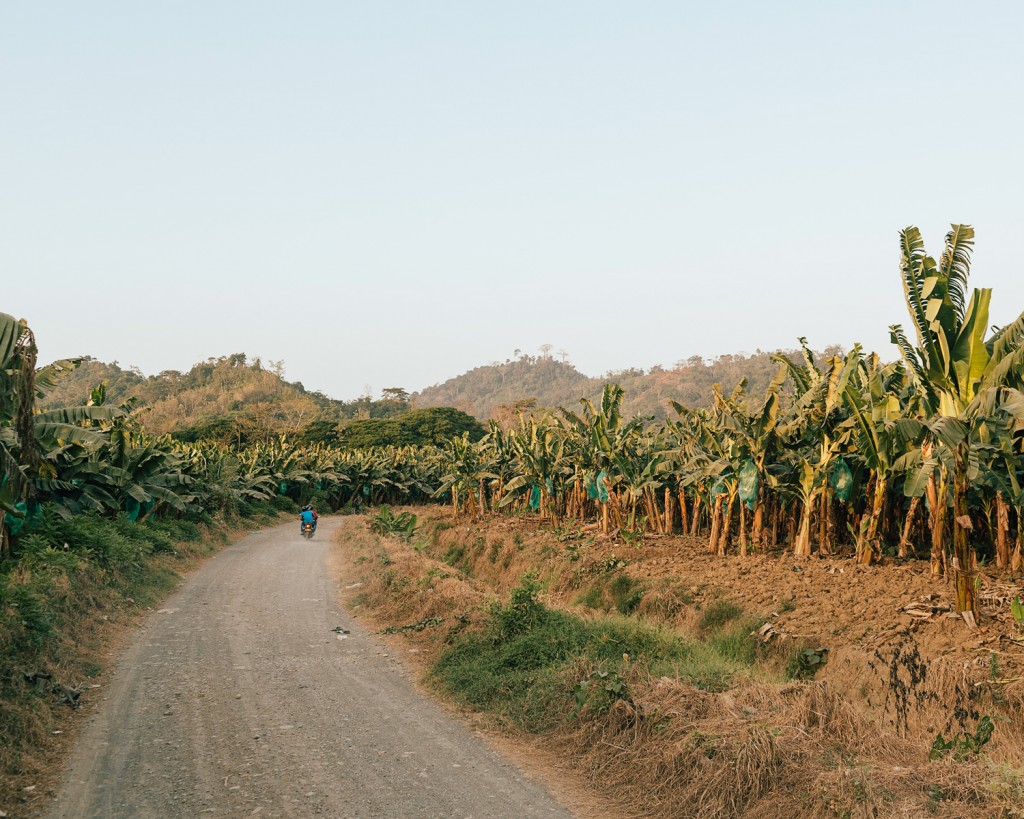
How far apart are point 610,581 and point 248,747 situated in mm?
9878

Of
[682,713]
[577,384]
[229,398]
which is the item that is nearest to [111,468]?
[682,713]

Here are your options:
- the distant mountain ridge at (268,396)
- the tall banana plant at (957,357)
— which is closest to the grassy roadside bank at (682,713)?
the tall banana plant at (957,357)

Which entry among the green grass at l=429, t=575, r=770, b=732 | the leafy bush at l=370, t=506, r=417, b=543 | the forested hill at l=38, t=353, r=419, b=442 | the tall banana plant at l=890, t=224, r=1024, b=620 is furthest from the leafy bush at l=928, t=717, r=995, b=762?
the forested hill at l=38, t=353, r=419, b=442

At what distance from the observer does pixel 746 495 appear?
1459 cm

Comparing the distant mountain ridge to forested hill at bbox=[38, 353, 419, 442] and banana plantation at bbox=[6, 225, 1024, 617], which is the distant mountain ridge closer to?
forested hill at bbox=[38, 353, 419, 442]

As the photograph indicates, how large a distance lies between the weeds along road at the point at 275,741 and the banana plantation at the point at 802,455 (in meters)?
2.90

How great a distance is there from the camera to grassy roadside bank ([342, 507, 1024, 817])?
5.32 meters

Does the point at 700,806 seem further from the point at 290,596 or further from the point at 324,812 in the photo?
the point at 290,596

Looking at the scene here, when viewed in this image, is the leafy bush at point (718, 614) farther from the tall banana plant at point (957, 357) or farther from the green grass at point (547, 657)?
the tall banana plant at point (957, 357)

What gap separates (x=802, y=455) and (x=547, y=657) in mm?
7376

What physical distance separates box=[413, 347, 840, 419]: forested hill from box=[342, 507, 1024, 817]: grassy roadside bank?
60366 mm

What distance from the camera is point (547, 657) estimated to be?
927 centimetres

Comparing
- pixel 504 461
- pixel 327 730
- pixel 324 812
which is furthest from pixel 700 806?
pixel 504 461

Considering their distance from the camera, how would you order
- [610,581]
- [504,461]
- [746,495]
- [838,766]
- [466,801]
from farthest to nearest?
[504,461] < [610,581] < [746,495] < [466,801] < [838,766]
